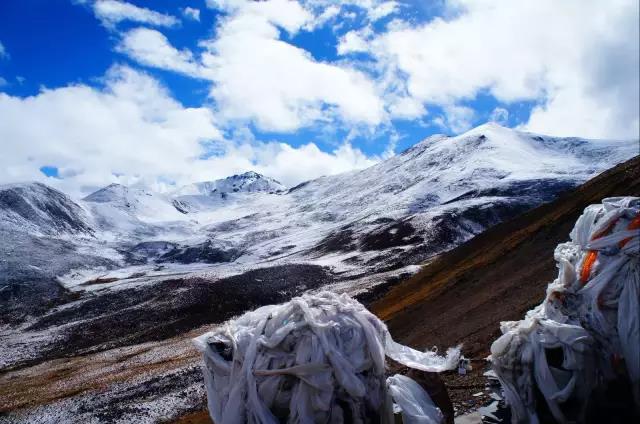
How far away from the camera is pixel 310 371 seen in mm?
8742

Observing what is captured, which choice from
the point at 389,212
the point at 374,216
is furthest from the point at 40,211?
the point at 389,212

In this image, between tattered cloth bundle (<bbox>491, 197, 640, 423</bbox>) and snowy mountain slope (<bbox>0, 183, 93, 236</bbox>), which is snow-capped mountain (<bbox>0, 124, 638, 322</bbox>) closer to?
snowy mountain slope (<bbox>0, 183, 93, 236</bbox>)

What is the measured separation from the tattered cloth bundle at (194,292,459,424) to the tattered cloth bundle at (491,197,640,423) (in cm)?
133

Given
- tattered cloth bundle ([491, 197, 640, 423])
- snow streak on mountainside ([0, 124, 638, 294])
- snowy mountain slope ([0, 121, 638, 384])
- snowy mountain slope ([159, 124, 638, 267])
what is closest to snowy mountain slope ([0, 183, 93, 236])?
snow streak on mountainside ([0, 124, 638, 294])

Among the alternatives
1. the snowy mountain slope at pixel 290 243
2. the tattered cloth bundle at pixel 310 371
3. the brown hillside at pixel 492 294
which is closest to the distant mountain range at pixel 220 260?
the brown hillside at pixel 492 294

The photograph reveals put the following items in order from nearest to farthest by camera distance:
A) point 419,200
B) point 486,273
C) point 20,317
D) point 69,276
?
point 486,273 → point 20,317 → point 69,276 → point 419,200

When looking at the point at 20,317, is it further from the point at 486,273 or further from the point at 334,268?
the point at 486,273

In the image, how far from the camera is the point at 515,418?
906 centimetres

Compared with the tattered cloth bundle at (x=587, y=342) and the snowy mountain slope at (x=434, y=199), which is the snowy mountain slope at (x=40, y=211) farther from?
the tattered cloth bundle at (x=587, y=342)

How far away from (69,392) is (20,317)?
1736 inches

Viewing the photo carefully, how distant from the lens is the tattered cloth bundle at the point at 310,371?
875 centimetres

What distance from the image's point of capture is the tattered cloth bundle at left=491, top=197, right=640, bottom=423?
28.1 ft

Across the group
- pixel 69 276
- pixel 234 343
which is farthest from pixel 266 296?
pixel 69 276

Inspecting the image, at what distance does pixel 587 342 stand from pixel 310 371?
4.54m
